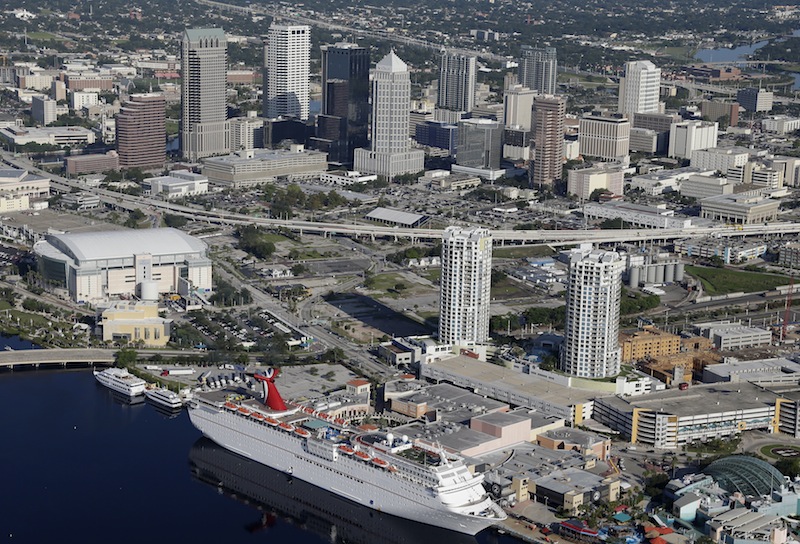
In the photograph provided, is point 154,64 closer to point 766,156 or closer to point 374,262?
point 766,156

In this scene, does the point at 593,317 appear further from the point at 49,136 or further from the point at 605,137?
the point at 49,136

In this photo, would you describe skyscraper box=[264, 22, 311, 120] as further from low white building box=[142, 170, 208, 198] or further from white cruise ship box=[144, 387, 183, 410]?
white cruise ship box=[144, 387, 183, 410]

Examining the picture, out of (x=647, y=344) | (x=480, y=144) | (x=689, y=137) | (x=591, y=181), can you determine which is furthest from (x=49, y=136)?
(x=647, y=344)

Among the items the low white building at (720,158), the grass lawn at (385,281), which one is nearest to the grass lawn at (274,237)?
the grass lawn at (385,281)

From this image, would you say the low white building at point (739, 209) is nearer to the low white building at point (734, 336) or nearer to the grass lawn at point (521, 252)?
the grass lawn at point (521, 252)

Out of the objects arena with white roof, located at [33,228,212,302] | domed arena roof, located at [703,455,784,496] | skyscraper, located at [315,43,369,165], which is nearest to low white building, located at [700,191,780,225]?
skyscraper, located at [315,43,369,165]
